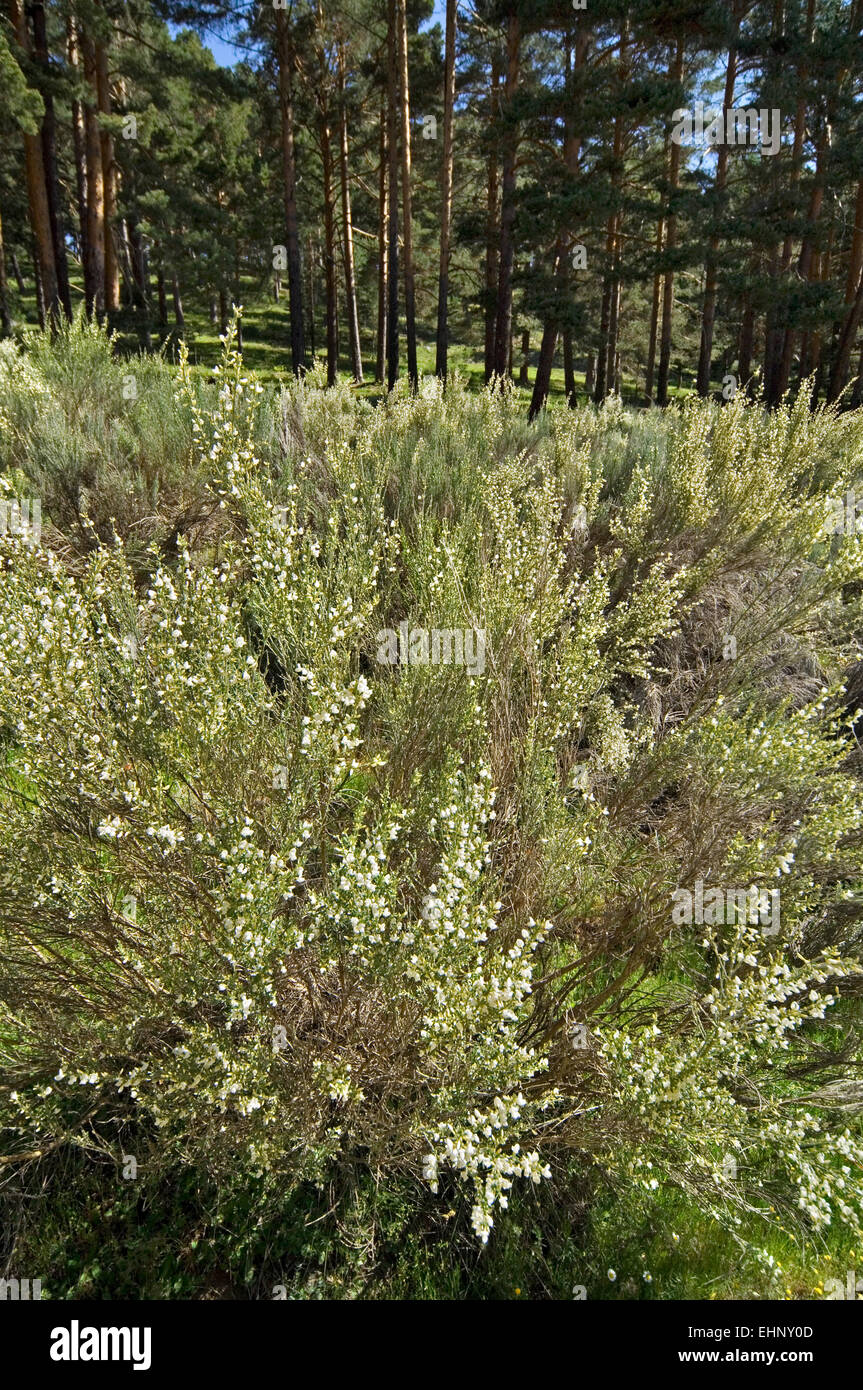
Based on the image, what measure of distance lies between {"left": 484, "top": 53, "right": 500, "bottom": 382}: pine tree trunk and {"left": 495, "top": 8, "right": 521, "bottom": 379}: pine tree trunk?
0.47 m

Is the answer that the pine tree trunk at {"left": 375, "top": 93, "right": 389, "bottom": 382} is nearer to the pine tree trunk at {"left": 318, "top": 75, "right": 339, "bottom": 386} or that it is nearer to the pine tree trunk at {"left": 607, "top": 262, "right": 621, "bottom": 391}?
the pine tree trunk at {"left": 318, "top": 75, "right": 339, "bottom": 386}

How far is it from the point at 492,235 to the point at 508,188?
141 inches

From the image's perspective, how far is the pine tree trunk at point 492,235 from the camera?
15.5 m

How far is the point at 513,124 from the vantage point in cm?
1151

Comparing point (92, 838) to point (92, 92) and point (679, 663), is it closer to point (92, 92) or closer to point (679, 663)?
point (679, 663)

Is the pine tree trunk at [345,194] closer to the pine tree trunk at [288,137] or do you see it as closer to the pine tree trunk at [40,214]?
the pine tree trunk at [288,137]

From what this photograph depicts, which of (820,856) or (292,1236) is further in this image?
(820,856)

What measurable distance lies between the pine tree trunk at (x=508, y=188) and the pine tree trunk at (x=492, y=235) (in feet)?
1.55

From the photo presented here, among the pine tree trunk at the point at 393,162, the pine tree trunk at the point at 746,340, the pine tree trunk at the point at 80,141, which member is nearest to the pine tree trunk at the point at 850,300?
the pine tree trunk at the point at 746,340

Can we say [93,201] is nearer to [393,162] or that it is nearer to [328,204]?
[393,162]

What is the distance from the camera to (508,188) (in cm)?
1293
